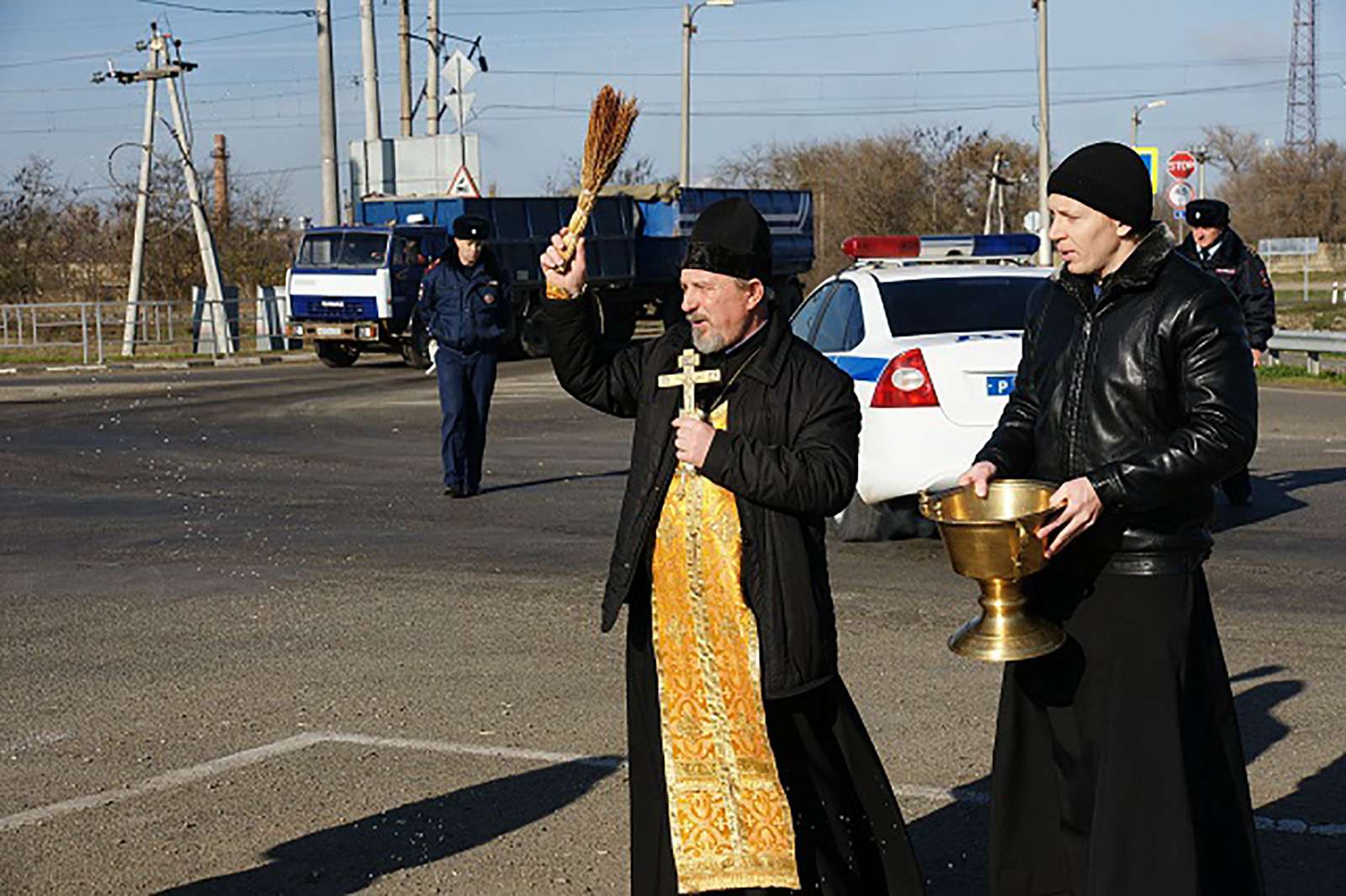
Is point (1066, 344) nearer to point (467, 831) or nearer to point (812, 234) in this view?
point (467, 831)

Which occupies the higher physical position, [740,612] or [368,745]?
[740,612]

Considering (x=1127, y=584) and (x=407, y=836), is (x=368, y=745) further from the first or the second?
(x=1127, y=584)

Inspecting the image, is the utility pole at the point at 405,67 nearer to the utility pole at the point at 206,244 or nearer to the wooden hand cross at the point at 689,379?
the utility pole at the point at 206,244

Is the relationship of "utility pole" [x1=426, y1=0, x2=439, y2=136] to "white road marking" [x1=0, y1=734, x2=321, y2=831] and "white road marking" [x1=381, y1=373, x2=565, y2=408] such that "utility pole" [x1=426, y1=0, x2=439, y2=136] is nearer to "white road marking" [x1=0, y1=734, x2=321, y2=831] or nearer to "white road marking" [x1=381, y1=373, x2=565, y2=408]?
"white road marking" [x1=381, y1=373, x2=565, y2=408]

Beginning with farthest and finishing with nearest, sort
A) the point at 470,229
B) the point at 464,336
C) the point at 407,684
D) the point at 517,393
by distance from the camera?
the point at 517,393 → the point at 464,336 → the point at 470,229 → the point at 407,684

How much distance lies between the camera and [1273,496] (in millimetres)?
13312

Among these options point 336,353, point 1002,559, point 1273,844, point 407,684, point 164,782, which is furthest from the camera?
point 336,353

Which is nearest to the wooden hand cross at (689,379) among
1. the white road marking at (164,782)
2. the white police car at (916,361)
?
the white road marking at (164,782)

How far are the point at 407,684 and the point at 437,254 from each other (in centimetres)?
2749

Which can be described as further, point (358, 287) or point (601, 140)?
point (358, 287)

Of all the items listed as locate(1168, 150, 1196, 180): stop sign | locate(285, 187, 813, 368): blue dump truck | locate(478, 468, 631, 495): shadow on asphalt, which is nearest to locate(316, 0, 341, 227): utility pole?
locate(285, 187, 813, 368): blue dump truck

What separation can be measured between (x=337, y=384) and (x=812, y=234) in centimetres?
1951

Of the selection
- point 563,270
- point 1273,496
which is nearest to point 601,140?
point 563,270

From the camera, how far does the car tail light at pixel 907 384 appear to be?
10.4 metres
